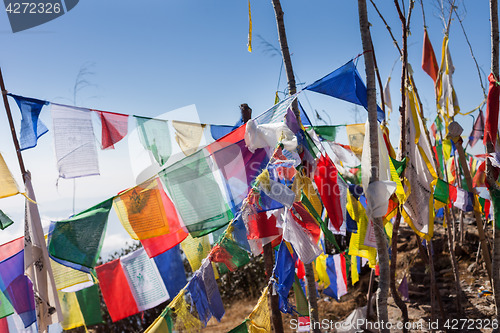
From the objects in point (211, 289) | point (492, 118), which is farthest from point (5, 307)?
point (492, 118)

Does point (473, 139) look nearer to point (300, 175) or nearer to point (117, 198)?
point (300, 175)

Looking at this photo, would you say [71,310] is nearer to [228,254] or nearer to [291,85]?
[228,254]

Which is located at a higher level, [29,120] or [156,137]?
[29,120]

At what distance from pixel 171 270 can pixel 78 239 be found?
1412mm

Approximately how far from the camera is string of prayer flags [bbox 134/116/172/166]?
15.4ft

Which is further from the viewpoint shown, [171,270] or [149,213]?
[171,270]

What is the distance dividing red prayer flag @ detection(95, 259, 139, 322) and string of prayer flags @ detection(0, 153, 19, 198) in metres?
1.39

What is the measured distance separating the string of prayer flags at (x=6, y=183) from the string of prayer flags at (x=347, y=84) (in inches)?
124

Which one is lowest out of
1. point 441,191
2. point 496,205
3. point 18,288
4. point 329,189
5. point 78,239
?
point 496,205

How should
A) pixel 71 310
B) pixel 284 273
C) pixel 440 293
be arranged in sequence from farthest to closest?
pixel 440 293 < pixel 71 310 < pixel 284 273

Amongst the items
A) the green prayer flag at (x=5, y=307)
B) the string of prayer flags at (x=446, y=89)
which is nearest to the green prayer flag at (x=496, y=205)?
the string of prayer flags at (x=446, y=89)

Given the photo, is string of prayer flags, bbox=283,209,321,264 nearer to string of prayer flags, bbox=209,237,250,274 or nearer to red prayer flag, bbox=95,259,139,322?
string of prayer flags, bbox=209,237,250,274

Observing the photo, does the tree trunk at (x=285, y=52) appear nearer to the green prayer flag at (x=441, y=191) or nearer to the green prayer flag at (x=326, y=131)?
the green prayer flag at (x=326, y=131)

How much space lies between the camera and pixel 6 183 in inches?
157
